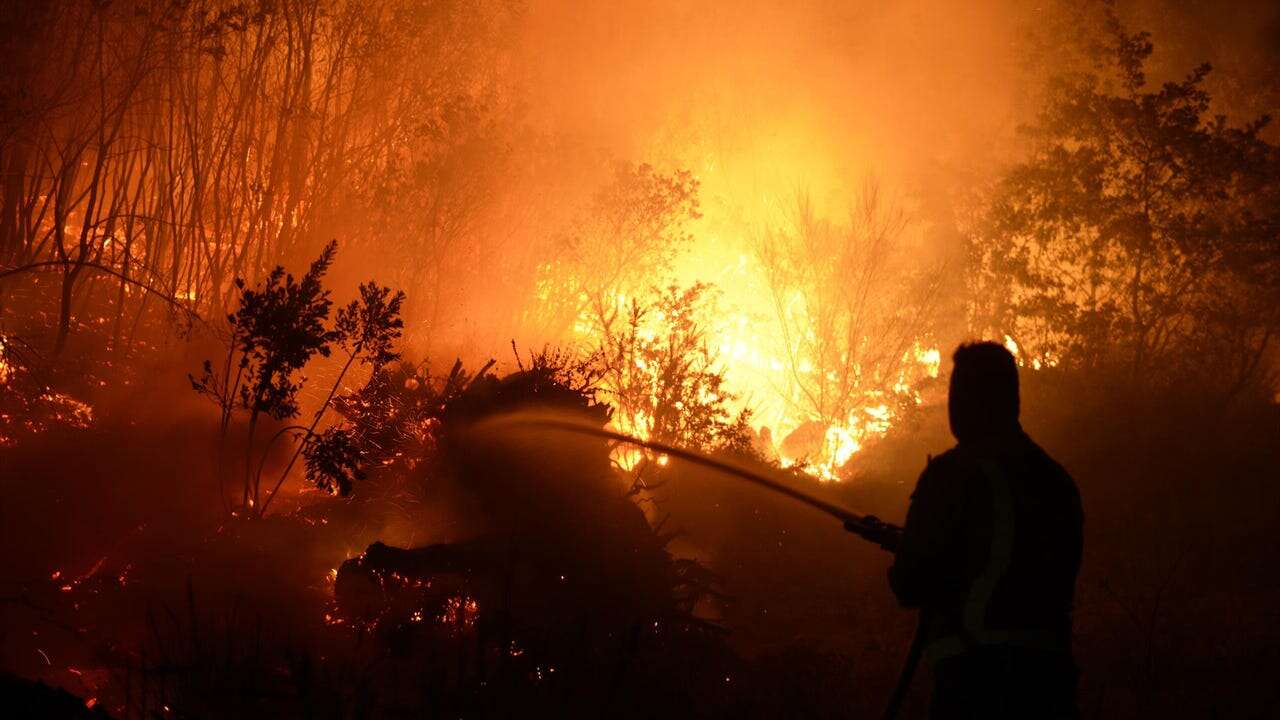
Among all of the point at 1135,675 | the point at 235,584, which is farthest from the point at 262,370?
the point at 1135,675

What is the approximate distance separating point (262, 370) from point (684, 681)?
5.64 meters

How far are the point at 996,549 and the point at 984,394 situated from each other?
1.90ft

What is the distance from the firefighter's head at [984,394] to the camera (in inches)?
119

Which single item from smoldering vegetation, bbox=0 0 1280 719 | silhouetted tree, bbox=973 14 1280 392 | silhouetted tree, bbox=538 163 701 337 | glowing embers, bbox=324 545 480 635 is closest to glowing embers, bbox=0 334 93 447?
smoldering vegetation, bbox=0 0 1280 719

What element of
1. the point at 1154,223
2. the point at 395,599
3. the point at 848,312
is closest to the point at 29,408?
the point at 395,599

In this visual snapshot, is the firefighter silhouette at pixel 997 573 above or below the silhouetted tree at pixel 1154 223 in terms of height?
below

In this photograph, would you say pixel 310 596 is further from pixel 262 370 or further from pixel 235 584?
pixel 262 370

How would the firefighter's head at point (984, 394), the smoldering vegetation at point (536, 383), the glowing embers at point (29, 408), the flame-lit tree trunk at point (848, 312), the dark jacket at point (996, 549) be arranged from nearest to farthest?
the dark jacket at point (996, 549)
the firefighter's head at point (984, 394)
the smoldering vegetation at point (536, 383)
the glowing embers at point (29, 408)
the flame-lit tree trunk at point (848, 312)

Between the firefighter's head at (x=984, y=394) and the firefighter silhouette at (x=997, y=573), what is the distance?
0.08 m

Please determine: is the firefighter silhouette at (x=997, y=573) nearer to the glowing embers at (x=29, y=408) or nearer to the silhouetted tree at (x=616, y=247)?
the glowing embers at (x=29, y=408)

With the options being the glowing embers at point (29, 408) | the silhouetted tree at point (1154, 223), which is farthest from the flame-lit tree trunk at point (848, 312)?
the glowing embers at point (29, 408)

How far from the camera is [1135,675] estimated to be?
805cm

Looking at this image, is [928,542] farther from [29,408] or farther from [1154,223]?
[1154,223]

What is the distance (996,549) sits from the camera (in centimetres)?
280
